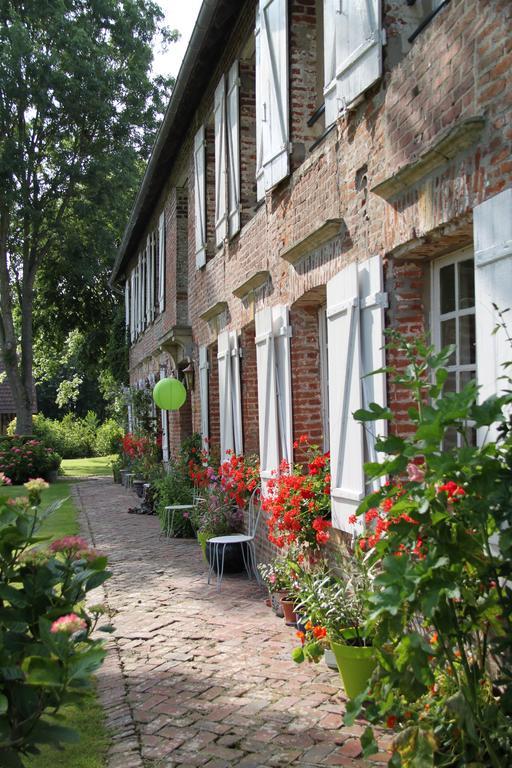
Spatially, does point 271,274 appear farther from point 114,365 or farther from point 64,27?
point 114,365

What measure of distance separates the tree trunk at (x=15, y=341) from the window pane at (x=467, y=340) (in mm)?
18883

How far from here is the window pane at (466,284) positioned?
4090 millimetres

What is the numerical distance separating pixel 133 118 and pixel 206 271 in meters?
12.5

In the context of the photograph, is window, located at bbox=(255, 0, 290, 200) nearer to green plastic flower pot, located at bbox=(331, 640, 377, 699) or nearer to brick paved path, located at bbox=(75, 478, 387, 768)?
brick paved path, located at bbox=(75, 478, 387, 768)

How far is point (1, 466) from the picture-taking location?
19.7 meters

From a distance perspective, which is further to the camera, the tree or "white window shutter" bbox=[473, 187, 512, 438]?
the tree

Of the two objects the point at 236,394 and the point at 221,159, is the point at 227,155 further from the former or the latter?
the point at 236,394

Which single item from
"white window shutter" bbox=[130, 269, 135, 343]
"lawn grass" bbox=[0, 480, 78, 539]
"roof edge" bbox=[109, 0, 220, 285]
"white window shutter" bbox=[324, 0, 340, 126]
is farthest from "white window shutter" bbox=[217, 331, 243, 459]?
"white window shutter" bbox=[130, 269, 135, 343]

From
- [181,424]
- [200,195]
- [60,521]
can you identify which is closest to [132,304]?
[181,424]

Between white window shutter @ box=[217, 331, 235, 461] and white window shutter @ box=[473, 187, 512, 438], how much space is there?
552cm

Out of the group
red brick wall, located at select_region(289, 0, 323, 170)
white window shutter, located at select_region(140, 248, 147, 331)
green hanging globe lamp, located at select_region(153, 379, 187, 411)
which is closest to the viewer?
red brick wall, located at select_region(289, 0, 323, 170)

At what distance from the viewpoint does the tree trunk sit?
69.9ft

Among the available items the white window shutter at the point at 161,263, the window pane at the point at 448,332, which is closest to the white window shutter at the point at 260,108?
the window pane at the point at 448,332

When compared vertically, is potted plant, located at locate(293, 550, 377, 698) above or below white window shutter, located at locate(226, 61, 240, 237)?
below
